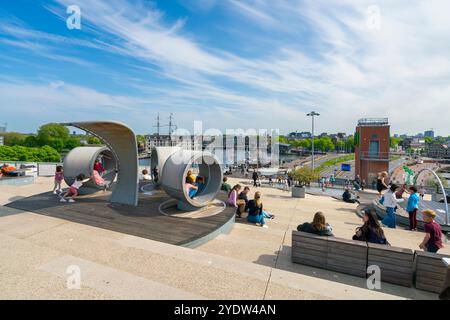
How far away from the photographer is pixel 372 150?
4206 centimetres

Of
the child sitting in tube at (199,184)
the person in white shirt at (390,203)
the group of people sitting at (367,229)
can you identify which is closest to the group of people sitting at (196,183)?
the child sitting in tube at (199,184)

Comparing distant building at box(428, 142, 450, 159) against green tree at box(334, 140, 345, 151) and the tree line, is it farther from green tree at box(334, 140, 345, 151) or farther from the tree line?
the tree line

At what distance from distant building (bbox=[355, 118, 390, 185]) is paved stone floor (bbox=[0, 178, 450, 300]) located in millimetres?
38855

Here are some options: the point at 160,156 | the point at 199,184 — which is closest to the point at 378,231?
the point at 199,184

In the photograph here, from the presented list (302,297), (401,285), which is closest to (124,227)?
(302,297)

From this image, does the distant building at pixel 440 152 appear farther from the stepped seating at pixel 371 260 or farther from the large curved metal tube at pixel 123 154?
the large curved metal tube at pixel 123 154

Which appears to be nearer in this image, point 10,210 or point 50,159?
point 10,210

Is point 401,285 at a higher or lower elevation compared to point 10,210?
lower

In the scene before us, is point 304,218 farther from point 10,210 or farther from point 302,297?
point 10,210

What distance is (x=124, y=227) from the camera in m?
7.41

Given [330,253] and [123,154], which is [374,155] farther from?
[123,154]

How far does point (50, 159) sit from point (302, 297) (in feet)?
194
